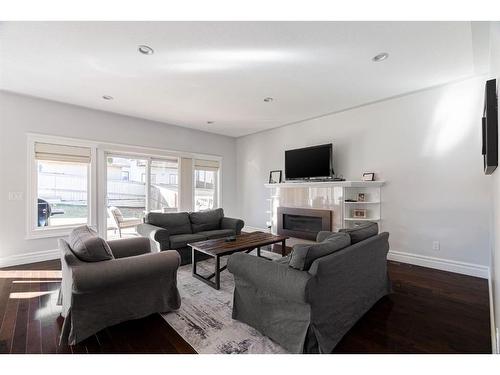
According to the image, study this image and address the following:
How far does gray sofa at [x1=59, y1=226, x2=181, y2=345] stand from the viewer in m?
1.86

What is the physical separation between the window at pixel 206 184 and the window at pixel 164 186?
534 mm

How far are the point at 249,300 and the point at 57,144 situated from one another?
4247 mm

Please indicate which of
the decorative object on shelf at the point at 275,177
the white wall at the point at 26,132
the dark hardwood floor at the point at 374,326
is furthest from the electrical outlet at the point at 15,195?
the decorative object on shelf at the point at 275,177

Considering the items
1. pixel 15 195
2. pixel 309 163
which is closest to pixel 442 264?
pixel 309 163

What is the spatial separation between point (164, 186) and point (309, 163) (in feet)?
10.8

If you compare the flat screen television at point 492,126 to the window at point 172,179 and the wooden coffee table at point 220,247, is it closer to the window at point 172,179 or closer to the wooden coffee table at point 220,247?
the wooden coffee table at point 220,247

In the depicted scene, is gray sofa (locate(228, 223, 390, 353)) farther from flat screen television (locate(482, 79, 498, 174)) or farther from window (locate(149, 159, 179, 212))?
window (locate(149, 159, 179, 212))

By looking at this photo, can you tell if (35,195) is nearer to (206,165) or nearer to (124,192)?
(124,192)

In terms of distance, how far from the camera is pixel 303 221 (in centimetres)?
488

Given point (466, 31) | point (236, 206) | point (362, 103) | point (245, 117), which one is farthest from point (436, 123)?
point (236, 206)

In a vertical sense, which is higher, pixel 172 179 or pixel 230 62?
pixel 230 62

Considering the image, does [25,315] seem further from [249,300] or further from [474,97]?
[474,97]

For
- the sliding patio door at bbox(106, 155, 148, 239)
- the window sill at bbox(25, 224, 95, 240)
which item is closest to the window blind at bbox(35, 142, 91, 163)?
the sliding patio door at bbox(106, 155, 148, 239)

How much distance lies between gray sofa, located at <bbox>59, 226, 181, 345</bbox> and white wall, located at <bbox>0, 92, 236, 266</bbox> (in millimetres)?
2428
